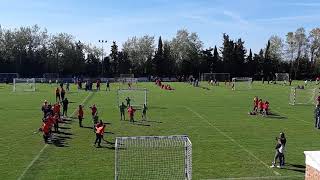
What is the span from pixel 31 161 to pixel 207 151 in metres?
8.75

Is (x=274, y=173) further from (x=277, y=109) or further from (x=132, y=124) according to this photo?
(x=277, y=109)

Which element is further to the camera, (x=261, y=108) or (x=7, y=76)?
(x=7, y=76)

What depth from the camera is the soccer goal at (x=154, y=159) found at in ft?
66.0

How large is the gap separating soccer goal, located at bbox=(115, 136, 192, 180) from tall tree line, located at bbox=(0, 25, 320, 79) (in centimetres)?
9266

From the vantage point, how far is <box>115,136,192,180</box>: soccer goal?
20.1m

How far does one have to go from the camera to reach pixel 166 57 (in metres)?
120

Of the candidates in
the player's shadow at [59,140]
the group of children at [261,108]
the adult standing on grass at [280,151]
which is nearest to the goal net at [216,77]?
the group of children at [261,108]

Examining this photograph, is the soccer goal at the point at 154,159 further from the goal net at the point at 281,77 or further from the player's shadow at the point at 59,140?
the goal net at the point at 281,77

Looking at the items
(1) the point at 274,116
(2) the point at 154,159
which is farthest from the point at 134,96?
(2) the point at 154,159

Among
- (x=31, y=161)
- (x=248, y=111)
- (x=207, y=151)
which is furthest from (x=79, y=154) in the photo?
(x=248, y=111)

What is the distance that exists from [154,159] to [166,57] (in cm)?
9859

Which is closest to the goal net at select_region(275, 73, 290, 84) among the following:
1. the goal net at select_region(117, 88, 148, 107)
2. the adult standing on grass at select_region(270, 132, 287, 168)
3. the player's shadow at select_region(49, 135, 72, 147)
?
the goal net at select_region(117, 88, 148, 107)

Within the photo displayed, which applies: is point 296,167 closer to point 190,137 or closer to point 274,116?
point 190,137

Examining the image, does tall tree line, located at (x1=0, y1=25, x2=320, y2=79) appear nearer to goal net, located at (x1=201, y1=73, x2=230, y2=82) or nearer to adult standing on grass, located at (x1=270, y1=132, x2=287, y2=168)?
goal net, located at (x1=201, y1=73, x2=230, y2=82)
